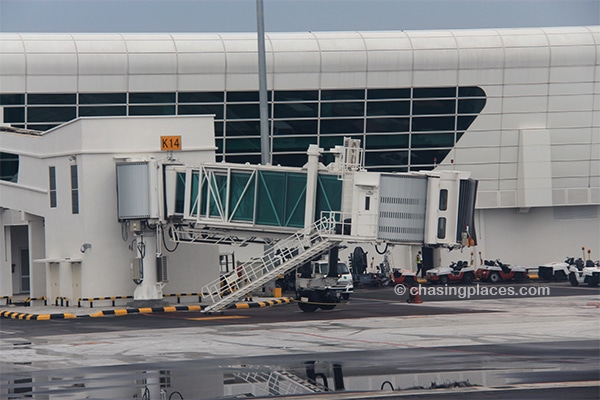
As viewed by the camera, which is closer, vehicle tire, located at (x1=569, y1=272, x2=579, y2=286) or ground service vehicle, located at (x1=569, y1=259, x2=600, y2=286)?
ground service vehicle, located at (x1=569, y1=259, x2=600, y2=286)

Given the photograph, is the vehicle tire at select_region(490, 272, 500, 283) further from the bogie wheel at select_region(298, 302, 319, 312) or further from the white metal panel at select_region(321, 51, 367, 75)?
the bogie wheel at select_region(298, 302, 319, 312)

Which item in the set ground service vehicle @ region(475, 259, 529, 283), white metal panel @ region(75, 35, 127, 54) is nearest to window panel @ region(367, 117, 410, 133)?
ground service vehicle @ region(475, 259, 529, 283)

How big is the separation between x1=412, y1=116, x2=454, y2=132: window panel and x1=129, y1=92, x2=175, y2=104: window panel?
606 inches

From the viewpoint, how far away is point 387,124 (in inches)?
2581

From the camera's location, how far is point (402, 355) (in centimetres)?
2366

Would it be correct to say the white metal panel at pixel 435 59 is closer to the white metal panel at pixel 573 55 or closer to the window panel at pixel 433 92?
the window panel at pixel 433 92

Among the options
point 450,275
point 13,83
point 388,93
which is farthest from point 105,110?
point 450,275

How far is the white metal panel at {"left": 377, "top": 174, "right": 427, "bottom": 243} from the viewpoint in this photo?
36.2 metres

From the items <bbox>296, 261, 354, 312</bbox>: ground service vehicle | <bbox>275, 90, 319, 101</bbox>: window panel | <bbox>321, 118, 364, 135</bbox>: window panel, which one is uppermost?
<bbox>275, 90, 319, 101</bbox>: window panel

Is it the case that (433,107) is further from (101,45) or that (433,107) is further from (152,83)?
(101,45)

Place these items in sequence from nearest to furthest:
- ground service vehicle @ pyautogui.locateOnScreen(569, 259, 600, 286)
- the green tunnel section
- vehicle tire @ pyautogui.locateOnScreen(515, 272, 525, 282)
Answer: the green tunnel section → ground service vehicle @ pyautogui.locateOnScreen(569, 259, 600, 286) → vehicle tire @ pyautogui.locateOnScreen(515, 272, 525, 282)

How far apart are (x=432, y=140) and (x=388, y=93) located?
4.32 m

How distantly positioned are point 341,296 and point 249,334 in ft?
59.5

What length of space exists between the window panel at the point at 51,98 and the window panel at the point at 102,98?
53 cm
